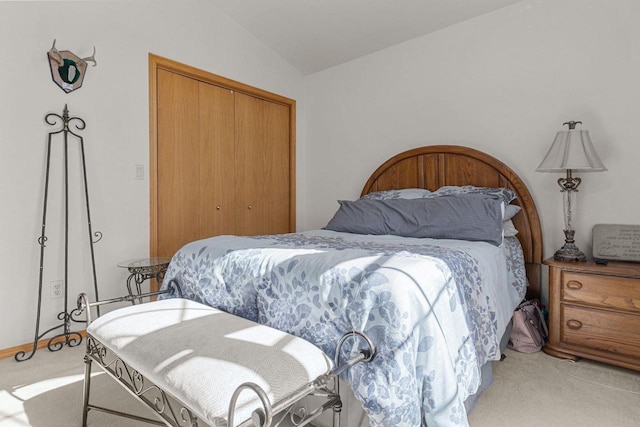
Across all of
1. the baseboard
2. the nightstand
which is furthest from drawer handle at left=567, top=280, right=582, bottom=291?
the baseboard

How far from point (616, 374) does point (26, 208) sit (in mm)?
3623

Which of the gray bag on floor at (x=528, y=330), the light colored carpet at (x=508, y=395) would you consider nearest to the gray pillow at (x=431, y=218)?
the gray bag on floor at (x=528, y=330)

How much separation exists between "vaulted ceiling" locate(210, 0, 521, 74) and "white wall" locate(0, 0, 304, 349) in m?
0.43

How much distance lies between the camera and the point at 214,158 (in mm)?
3365

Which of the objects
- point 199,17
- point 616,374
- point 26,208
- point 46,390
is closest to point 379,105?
point 199,17

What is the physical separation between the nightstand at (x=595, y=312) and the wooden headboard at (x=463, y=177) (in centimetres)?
42

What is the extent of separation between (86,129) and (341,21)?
7.28ft

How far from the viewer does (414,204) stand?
102 inches

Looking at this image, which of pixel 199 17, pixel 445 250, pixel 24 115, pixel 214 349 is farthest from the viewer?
pixel 199 17

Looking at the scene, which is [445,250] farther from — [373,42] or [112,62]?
[112,62]

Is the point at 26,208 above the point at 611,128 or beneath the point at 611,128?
beneath

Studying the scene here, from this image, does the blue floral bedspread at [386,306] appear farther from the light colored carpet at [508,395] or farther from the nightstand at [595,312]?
the nightstand at [595,312]

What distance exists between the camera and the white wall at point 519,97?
234 cm

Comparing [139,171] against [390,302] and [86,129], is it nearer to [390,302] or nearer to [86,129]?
[86,129]
